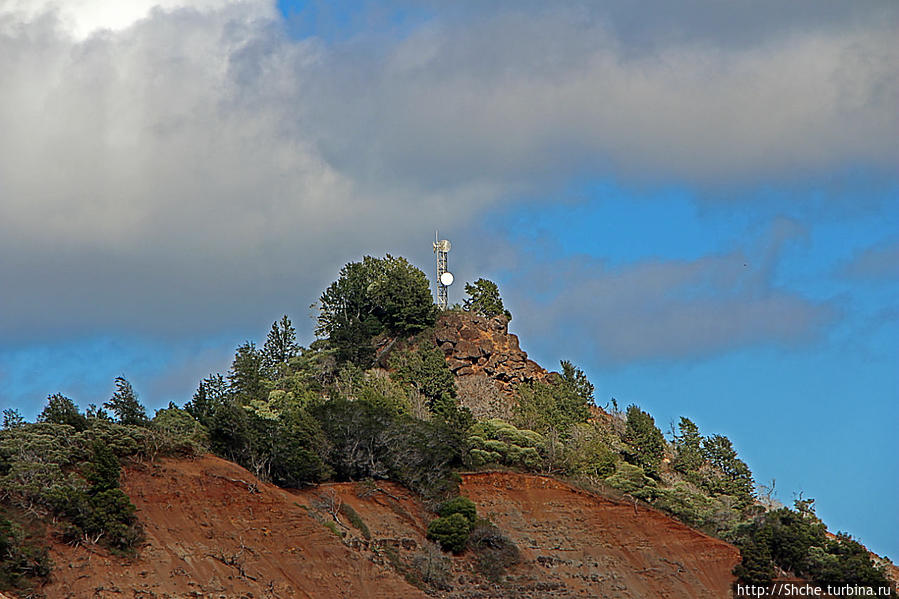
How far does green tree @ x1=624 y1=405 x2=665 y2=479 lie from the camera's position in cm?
6050

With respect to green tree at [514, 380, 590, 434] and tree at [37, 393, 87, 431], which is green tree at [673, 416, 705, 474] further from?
tree at [37, 393, 87, 431]

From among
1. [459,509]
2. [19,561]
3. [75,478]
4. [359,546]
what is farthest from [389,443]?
[19,561]

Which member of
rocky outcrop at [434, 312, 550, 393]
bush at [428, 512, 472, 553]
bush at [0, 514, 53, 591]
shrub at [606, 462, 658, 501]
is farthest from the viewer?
rocky outcrop at [434, 312, 550, 393]

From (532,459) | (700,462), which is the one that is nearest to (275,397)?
(532,459)

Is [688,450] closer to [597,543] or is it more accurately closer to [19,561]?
[597,543]

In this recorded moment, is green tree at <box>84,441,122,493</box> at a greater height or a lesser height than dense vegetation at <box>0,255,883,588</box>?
lesser

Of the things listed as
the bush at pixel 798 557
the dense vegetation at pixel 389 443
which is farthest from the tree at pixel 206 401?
the bush at pixel 798 557

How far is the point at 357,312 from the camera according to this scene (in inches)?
2781

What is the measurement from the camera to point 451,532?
48156mm

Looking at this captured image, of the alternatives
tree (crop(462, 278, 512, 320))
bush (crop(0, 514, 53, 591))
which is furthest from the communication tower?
bush (crop(0, 514, 53, 591))

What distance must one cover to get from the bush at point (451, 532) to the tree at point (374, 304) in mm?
20709

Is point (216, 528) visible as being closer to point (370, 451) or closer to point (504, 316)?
point (370, 451)

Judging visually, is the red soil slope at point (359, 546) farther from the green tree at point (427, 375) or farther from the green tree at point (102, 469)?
the green tree at point (427, 375)

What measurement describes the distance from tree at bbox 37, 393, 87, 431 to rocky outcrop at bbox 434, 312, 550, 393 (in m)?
27.8
